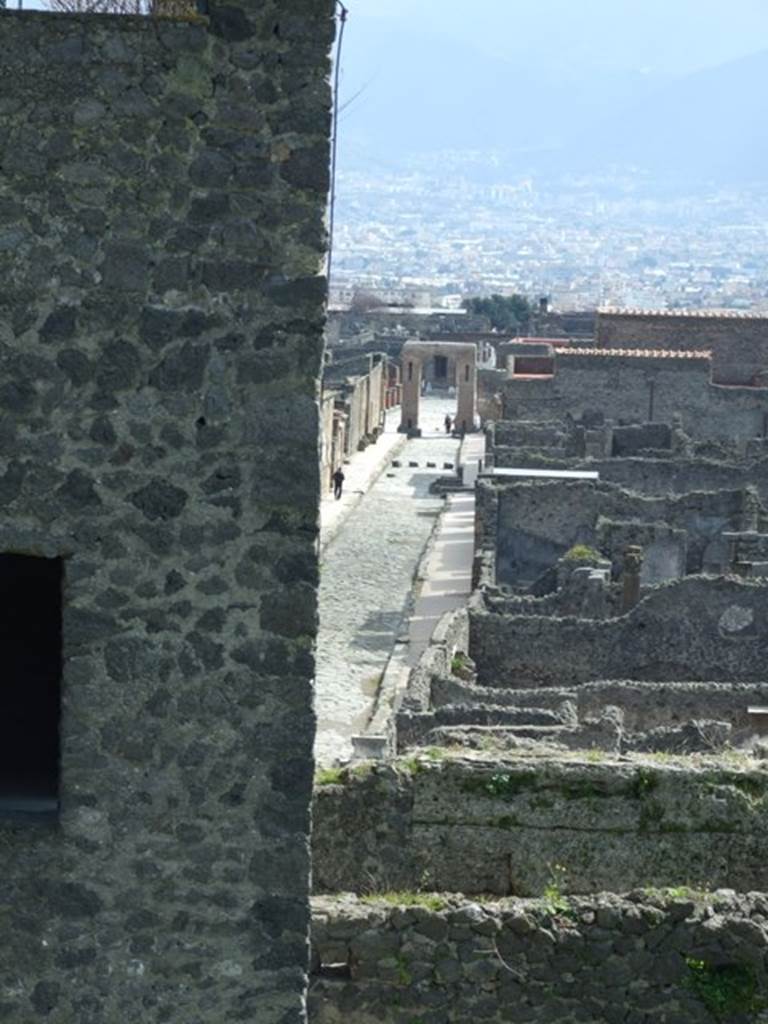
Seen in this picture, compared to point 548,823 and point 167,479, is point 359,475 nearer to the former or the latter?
point 548,823

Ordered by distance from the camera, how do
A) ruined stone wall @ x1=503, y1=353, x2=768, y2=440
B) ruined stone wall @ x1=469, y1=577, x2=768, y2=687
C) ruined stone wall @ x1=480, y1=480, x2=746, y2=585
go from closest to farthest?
ruined stone wall @ x1=469, y1=577, x2=768, y2=687
ruined stone wall @ x1=480, y1=480, x2=746, y2=585
ruined stone wall @ x1=503, y1=353, x2=768, y2=440

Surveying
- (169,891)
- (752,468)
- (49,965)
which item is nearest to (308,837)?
(169,891)

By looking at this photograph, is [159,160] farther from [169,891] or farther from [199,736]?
[169,891]

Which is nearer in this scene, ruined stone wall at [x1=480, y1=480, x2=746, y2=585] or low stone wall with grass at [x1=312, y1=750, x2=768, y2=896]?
low stone wall with grass at [x1=312, y1=750, x2=768, y2=896]

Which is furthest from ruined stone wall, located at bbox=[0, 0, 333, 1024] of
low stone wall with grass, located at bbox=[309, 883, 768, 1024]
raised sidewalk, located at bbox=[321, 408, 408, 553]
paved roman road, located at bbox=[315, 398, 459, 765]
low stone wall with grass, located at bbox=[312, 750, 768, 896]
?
raised sidewalk, located at bbox=[321, 408, 408, 553]

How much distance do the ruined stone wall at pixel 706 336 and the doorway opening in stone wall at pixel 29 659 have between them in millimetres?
46021

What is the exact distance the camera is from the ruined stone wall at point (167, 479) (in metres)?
5.71

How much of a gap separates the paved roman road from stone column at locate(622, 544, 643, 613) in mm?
2830

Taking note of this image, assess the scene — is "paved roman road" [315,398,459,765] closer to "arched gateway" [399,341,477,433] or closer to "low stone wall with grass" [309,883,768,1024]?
"low stone wall with grass" [309,883,768,1024]

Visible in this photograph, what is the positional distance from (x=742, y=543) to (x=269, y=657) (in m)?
20.2

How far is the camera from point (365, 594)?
29219mm

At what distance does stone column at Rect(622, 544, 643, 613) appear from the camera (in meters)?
21.8

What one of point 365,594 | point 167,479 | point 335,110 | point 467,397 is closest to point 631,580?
point 365,594

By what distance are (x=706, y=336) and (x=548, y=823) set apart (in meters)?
43.8
